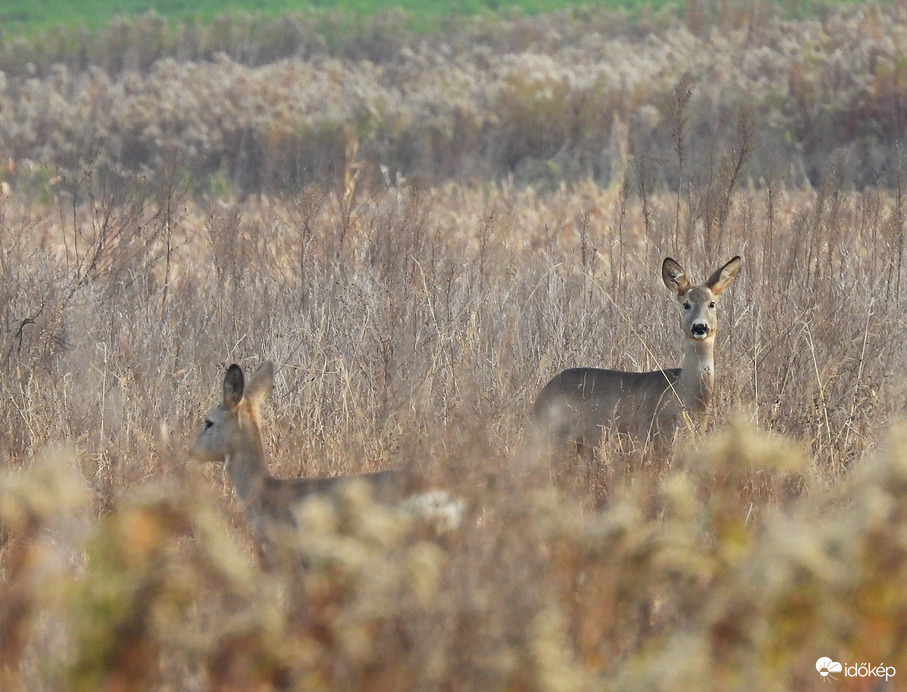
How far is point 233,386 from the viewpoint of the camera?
221 inches

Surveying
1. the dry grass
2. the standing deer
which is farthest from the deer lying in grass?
the standing deer

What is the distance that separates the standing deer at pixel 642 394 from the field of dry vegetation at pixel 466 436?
225 millimetres

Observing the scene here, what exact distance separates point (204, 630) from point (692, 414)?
178 inches

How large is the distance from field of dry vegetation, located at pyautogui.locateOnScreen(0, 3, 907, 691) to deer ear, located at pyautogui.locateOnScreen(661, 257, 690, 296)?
330 mm

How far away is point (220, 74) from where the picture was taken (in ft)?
93.5

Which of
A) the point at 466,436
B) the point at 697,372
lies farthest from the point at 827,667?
the point at 697,372

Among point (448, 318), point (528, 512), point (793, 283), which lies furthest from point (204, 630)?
point (793, 283)

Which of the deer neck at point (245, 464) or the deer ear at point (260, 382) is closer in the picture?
the deer neck at point (245, 464)

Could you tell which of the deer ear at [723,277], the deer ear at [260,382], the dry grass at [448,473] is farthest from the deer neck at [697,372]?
the deer ear at [260,382]

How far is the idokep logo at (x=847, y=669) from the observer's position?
11.0 feet

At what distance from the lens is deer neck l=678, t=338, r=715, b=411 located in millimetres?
7410

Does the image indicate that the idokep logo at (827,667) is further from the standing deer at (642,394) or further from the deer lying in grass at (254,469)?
the standing deer at (642,394)

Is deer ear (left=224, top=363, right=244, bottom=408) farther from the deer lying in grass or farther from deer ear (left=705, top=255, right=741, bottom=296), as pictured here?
deer ear (left=705, top=255, right=741, bottom=296)

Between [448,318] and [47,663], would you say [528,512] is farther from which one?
[448,318]
